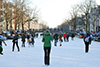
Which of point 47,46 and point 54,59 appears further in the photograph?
point 54,59

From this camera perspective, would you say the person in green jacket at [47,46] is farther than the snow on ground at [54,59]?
No

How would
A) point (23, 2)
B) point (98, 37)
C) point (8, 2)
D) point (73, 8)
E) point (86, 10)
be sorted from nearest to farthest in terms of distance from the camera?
point (98, 37) → point (8, 2) → point (86, 10) → point (23, 2) → point (73, 8)

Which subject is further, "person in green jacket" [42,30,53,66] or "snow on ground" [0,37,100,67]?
"snow on ground" [0,37,100,67]

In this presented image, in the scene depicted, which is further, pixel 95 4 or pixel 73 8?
pixel 73 8

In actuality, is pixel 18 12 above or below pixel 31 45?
above

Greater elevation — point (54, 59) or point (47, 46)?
point (47, 46)

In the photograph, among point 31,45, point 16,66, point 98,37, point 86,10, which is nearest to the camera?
point 16,66

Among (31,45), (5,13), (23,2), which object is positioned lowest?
(31,45)

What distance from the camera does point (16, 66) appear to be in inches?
311

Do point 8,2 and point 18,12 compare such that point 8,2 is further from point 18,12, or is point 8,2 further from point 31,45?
point 31,45

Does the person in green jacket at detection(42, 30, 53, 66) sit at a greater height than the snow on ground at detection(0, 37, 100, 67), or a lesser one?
greater

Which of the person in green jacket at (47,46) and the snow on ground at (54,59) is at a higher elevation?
the person in green jacket at (47,46)

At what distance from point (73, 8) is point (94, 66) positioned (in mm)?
62314

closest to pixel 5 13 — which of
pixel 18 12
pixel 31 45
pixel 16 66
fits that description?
pixel 18 12
